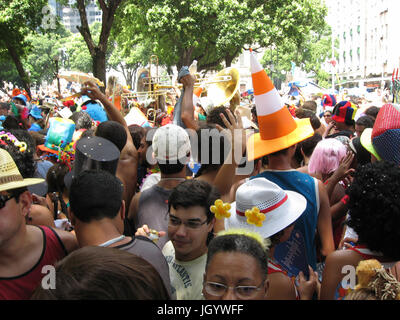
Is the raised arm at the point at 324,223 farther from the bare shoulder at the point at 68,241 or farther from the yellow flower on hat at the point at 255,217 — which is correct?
the bare shoulder at the point at 68,241

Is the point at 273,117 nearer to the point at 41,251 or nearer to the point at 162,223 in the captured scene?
the point at 162,223

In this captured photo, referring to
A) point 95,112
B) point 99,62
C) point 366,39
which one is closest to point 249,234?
point 95,112

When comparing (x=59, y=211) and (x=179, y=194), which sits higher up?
(x=179, y=194)

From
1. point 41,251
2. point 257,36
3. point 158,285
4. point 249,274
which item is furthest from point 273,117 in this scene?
point 257,36

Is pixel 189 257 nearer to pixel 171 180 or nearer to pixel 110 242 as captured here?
pixel 110 242

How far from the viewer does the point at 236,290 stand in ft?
6.96

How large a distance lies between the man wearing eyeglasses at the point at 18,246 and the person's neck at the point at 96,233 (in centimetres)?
16

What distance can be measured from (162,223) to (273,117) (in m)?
1.07

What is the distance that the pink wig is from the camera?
4.11 meters

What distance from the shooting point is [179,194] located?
9.47ft

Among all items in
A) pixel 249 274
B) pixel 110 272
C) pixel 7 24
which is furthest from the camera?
pixel 7 24

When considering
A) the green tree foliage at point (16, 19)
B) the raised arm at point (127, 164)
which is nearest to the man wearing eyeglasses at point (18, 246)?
the raised arm at point (127, 164)
